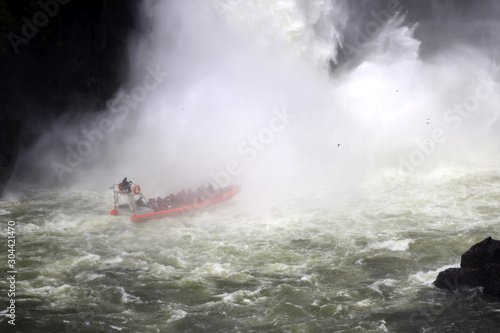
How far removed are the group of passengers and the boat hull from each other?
0.27 meters

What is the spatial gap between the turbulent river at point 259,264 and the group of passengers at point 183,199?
0.75 meters

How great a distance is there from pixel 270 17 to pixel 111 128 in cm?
1223

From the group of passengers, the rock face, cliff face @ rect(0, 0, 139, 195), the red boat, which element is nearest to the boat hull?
the red boat

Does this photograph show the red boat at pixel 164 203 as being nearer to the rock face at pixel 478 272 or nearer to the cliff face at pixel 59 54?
the cliff face at pixel 59 54

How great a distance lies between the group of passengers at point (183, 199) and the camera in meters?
21.9

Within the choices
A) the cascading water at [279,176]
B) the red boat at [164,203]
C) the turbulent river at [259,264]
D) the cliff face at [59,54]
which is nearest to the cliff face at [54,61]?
the cliff face at [59,54]

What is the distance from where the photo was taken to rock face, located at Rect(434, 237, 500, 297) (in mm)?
13539

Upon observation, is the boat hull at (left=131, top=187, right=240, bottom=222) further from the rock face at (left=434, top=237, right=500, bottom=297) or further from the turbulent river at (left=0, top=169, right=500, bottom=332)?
the rock face at (left=434, top=237, right=500, bottom=297)

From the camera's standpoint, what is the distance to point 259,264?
16.7 meters

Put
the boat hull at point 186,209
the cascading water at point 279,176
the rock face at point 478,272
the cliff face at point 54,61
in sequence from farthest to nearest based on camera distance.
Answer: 1. the cliff face at point 54,61
2. the boat hull at point 186,209
3. the cascading water at point 279,176
4. the rock face at point 478,272

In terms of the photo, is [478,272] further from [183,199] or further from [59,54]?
[59,54]

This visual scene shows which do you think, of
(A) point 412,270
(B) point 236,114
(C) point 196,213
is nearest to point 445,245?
(A) point 412,270

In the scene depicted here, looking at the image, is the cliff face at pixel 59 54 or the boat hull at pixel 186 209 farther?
the cliff face at pixel 59 54

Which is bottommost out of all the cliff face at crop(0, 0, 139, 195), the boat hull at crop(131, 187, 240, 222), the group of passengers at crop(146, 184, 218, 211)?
the boat hull at crop(131, 187, 240, 222)
